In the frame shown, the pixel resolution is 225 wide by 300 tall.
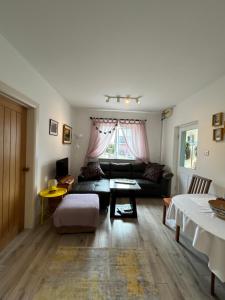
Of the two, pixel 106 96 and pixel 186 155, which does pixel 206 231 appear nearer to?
pixel 186 155

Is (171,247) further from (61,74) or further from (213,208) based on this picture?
(61,74)

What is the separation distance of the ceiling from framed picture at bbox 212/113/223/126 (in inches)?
23.8

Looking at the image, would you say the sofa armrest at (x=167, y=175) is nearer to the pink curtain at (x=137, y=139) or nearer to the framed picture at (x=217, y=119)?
the pink curtain at (x=137, y=139)

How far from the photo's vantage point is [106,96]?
4.09 meters

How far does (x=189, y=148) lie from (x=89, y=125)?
2.98 metres

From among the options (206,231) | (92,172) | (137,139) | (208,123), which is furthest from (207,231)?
(137,139)

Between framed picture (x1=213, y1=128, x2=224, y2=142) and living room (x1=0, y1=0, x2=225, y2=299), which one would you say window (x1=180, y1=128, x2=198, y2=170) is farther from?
framed picture (x1=213, y1=128, x2=224, y2=142)

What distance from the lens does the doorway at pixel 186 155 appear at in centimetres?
385

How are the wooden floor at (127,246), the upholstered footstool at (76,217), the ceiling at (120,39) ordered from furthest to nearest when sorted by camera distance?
1. the upholstered footstool at (76,217)
2. the wooden floor at (127,246)
3. the ceiling at (120,39)

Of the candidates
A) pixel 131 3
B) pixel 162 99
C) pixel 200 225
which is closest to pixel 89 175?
pixel 162 99

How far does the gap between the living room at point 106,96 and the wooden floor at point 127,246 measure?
13mm

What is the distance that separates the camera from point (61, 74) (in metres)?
2.91

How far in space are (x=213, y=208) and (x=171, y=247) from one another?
1.03m

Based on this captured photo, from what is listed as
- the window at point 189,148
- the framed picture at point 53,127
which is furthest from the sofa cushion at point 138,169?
the framed picture at point 53,127
